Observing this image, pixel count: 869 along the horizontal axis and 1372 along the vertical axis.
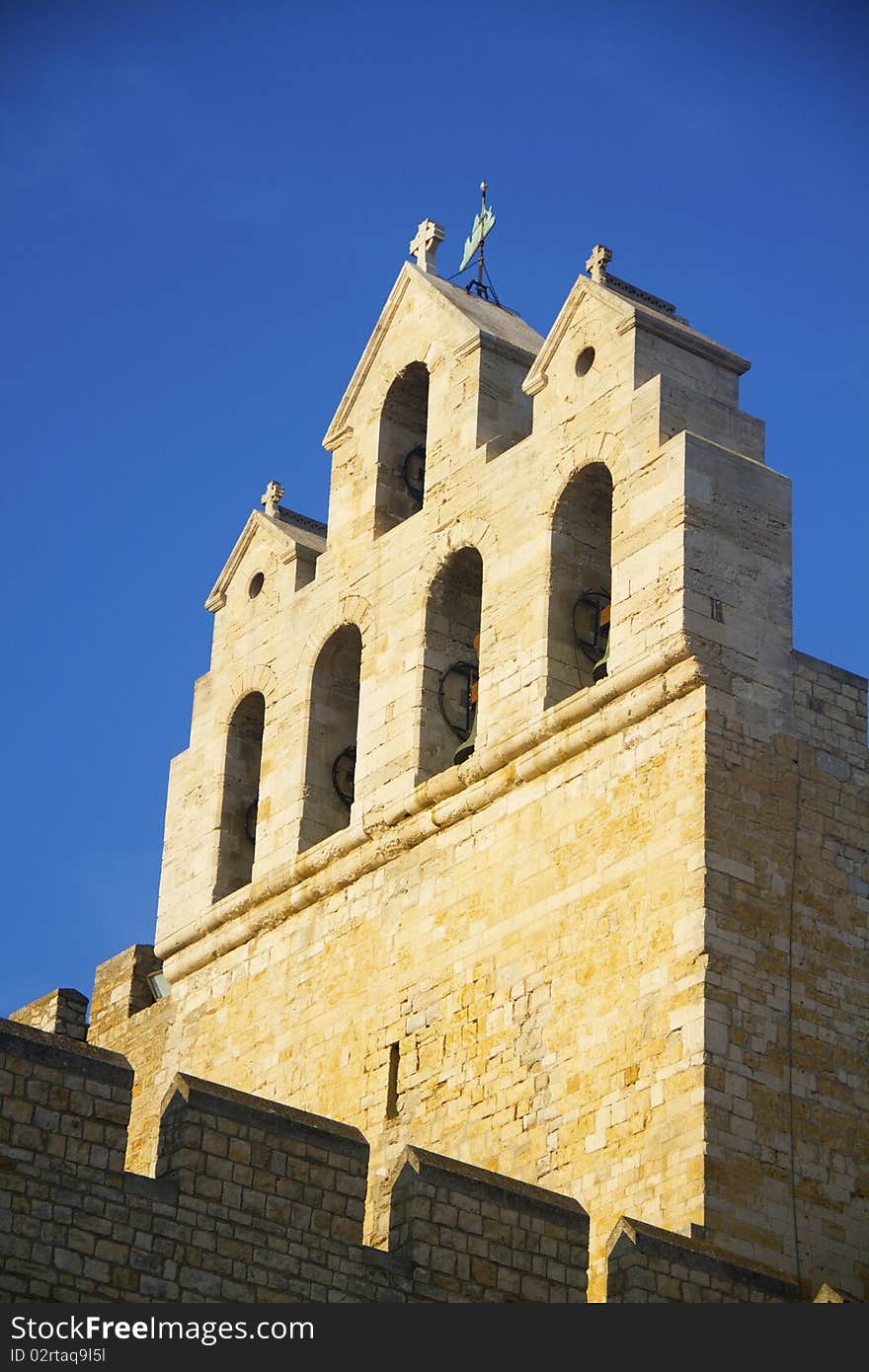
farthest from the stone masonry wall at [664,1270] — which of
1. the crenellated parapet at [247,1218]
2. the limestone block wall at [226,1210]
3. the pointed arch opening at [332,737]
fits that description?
the pointed arch opening at [332,737]

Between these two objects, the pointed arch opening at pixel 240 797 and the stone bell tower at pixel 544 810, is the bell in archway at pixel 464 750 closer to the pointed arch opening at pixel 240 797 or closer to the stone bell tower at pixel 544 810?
the stone bell tower at pixel 544 810

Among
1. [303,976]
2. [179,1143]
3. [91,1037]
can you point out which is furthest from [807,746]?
[91,1037]

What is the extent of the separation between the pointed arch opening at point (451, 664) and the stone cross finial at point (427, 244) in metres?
3.82

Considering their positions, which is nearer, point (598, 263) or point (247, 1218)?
point (247, 1218)

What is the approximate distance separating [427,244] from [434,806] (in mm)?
6764

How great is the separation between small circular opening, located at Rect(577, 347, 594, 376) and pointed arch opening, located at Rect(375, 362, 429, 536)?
2.98 metres

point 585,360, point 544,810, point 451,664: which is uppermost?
point 585,360

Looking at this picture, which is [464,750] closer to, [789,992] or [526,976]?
[526,976]

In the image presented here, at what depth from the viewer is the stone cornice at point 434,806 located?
26.2m

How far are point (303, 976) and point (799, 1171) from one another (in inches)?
255

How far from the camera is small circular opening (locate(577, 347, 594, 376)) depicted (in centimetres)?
2870

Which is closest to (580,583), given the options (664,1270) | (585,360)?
(585,360)

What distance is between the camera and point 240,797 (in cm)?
3228

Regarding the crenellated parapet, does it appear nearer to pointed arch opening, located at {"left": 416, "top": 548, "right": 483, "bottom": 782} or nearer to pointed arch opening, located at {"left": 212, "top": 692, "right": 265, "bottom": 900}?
pointed arch opening, located at {"left": 416, "top": 548, "right": 483, "bottom": 782}
